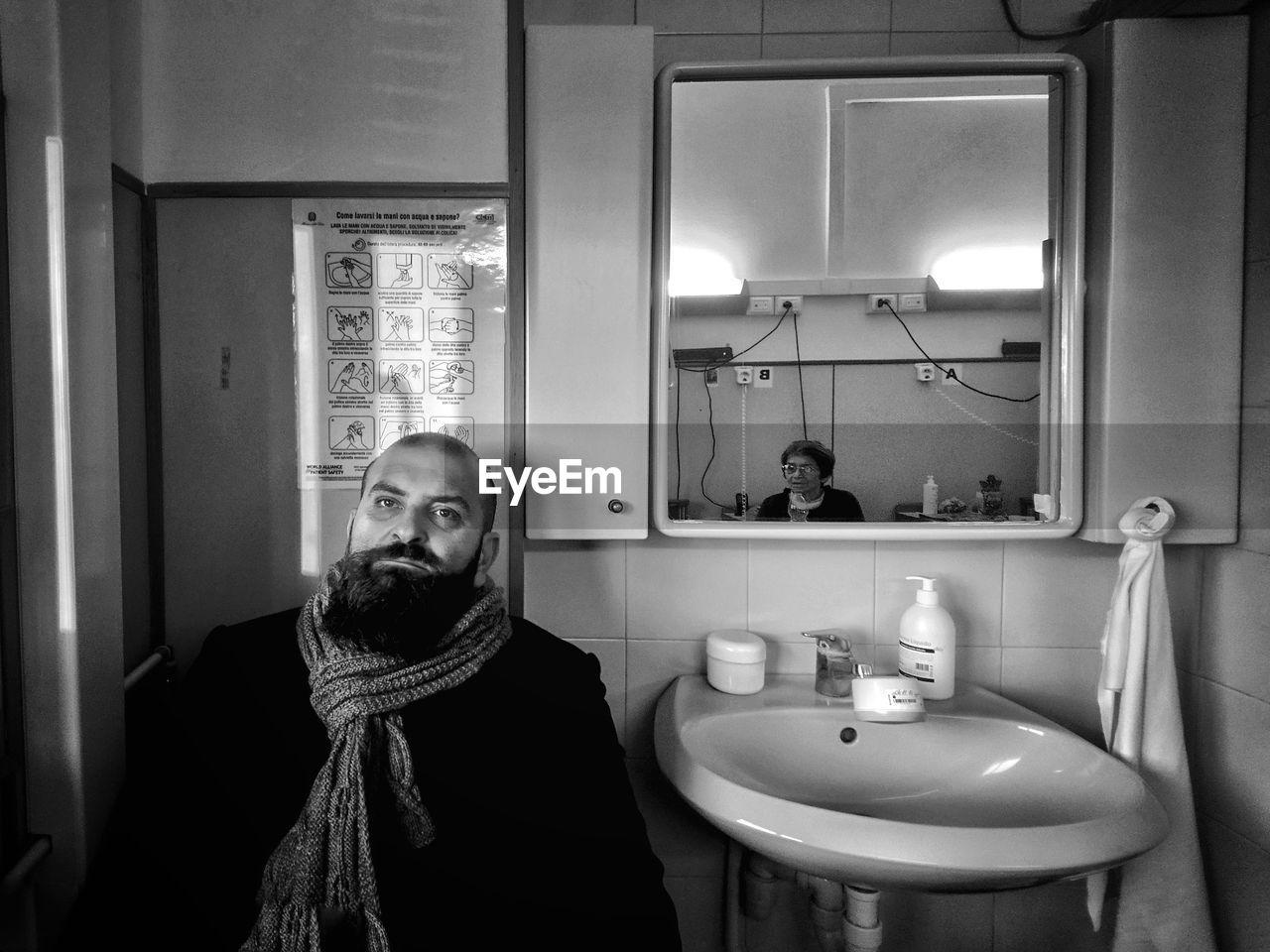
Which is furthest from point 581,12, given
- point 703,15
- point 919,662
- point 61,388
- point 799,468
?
point 919,662

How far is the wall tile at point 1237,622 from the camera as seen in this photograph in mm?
982

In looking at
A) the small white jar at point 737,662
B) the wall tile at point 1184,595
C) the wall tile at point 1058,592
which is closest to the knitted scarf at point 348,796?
the small white jar at point 737,662

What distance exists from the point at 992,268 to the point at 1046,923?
1044mm

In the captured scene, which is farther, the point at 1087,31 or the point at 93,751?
the point at 1087,31

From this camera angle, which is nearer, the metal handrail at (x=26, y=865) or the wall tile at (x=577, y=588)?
the metal handrail at (x=26, y=865)

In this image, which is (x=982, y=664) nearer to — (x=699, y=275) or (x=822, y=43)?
(x=699, y=275)

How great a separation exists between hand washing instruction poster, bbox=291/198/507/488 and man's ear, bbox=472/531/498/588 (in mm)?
148

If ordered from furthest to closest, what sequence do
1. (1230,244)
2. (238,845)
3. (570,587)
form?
(570,587) < (1230,244) < (238,845)

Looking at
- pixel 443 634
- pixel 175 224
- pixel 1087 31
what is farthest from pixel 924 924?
pixel 175 224

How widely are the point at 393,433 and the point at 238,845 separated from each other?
567mm

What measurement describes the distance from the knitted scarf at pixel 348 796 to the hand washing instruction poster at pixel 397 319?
1.12ft

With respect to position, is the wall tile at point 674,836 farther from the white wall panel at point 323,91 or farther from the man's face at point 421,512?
the white wall panel at point 323,91

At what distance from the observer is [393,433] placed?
1.08 m

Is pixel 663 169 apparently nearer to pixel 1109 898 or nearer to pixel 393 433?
pixel 393 433
